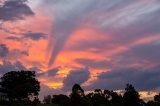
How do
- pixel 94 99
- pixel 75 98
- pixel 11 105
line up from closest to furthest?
pixel 75 98 < pixel 11 105 < pixel 94 99

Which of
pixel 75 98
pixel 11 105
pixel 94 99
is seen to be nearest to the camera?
pixel 75 98

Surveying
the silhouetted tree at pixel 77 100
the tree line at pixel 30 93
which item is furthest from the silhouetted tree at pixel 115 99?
the silhouetted tree at pixel 77 100

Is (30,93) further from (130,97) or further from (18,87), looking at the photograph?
(130,97)

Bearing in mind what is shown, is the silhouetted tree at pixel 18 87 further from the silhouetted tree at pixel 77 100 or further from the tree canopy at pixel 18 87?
the silhouetted tree at pixel 77 100

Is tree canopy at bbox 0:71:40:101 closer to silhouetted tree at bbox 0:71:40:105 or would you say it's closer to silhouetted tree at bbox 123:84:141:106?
silhouetted tree at bbox 0:71:40:105

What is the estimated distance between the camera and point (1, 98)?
624 feet

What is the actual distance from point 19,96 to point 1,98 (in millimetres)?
8630

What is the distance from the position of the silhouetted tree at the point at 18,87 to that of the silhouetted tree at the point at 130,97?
44.4 metres

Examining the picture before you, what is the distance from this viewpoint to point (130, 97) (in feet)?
636

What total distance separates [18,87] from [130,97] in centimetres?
5497

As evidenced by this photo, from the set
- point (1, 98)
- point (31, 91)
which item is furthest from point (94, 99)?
point (1, 98)

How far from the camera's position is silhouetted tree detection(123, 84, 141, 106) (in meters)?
192

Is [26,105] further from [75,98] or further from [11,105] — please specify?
[75,98]

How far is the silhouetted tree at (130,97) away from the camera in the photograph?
191625mm
